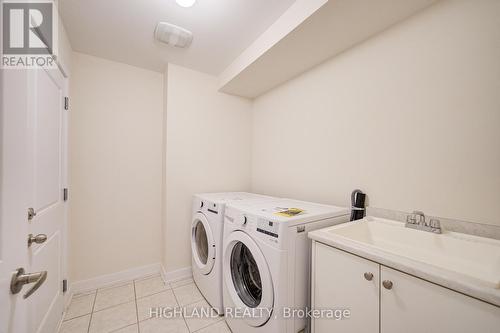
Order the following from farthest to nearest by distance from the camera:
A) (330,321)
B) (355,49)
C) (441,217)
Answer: (355,49) < (441,217) < (330,321)

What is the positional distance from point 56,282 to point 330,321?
1942 mm

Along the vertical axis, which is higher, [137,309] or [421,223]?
[421,223]

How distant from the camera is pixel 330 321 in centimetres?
104

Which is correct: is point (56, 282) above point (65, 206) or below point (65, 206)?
below

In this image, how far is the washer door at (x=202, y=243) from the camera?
167 centimetres

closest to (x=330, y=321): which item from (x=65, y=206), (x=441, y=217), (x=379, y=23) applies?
(x=441, y=217)

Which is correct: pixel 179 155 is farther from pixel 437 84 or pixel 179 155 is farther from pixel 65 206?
pixel 437 84

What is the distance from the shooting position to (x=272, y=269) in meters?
1.09

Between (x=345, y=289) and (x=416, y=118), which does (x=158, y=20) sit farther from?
(x=345, y=289)

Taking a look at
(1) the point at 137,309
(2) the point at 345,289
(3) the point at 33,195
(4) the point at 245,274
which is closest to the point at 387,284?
(2) the point at 345,289

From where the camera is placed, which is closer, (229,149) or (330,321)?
(330,321)

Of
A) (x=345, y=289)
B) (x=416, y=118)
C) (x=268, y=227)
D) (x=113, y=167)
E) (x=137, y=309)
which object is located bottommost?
(x=137, y=309)

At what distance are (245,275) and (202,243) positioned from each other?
2.36 ft

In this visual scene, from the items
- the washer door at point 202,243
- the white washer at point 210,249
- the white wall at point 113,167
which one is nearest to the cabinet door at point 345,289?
the white washer at point 210,249
